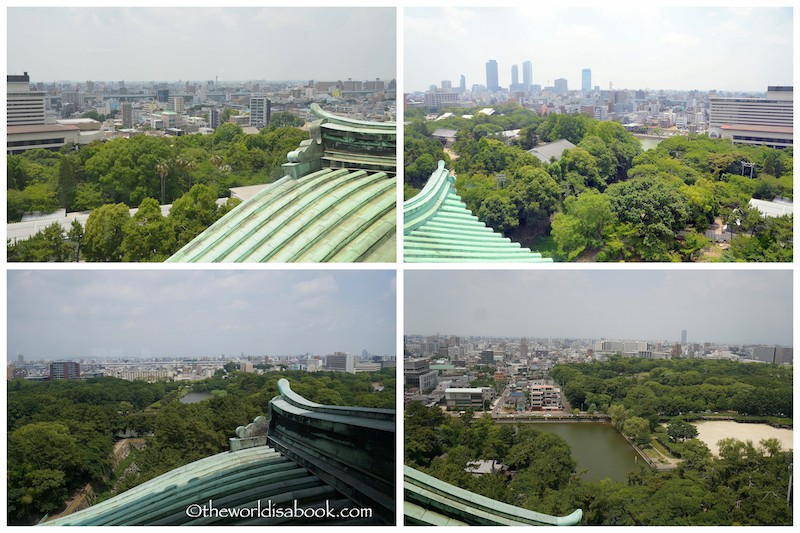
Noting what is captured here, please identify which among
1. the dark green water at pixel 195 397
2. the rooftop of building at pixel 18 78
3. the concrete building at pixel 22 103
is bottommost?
the dark green water at pixel 195 397

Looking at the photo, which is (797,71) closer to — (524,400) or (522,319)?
(522,319)

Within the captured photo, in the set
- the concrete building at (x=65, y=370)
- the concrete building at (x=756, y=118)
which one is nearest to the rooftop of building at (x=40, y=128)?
the concrete building at (x=65, y=370)

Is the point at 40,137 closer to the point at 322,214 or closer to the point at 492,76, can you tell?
the point at 322,214

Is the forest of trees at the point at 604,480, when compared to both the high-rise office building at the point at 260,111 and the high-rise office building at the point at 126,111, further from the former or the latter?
the high-rise office building at the point at 126,111

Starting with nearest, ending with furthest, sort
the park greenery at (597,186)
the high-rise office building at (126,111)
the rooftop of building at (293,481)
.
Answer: the rooftop of building at (293,481) → the park greenery at (597,186) → the high-rise office building at (126,111)

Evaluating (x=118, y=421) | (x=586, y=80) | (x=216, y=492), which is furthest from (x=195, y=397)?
(x=586, y=80)

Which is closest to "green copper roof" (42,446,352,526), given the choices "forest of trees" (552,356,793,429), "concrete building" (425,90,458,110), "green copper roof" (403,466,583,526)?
"green copper roof" (403,466,583,526)
